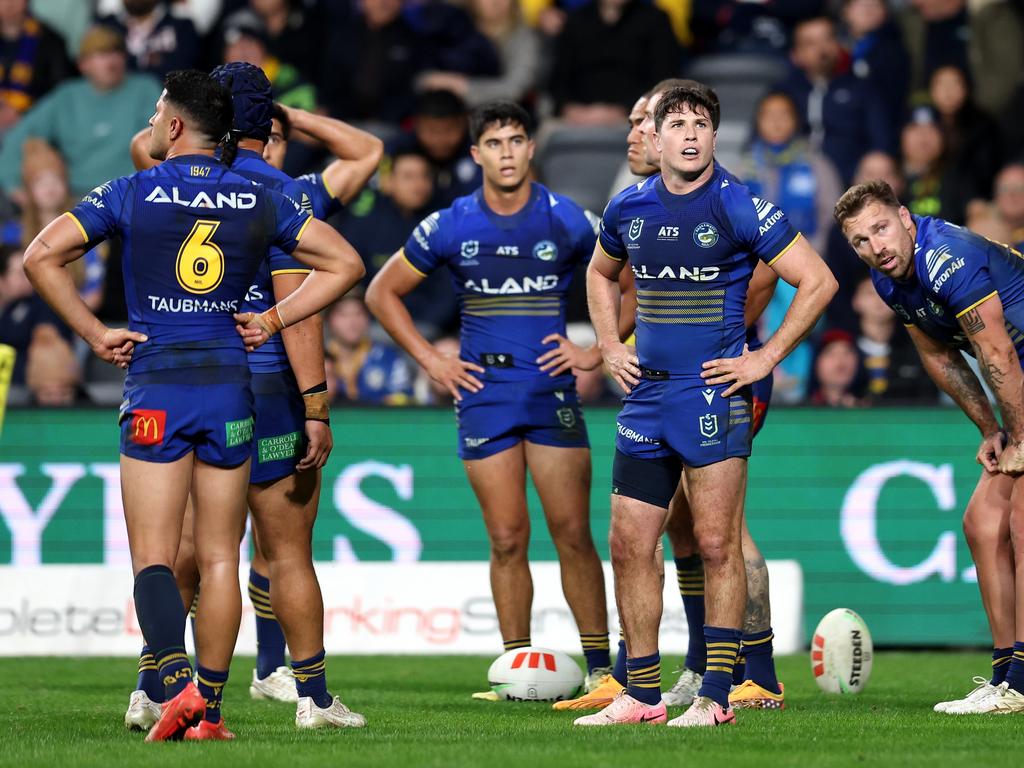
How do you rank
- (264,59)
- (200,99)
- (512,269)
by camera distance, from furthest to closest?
(264,59) < (512,269) < (200,99)

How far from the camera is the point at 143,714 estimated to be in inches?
307

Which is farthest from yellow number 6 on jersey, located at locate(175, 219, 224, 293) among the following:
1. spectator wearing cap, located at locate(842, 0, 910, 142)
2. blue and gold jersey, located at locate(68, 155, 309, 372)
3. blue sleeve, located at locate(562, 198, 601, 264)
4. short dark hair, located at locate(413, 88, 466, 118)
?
spectator wearing cap, located at locate(842, 0, 910, 142)

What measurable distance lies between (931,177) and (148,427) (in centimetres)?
1058

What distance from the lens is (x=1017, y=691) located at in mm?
8555

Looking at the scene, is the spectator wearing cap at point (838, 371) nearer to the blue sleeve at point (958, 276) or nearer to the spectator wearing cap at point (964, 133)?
the spectator wearing cap at point (964, 133)

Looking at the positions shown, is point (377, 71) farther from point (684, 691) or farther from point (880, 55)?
point (684, 691)

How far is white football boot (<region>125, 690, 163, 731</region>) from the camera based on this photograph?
780 cm

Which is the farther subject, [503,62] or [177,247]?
[503,62]

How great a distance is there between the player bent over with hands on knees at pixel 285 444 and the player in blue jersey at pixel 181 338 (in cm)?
49

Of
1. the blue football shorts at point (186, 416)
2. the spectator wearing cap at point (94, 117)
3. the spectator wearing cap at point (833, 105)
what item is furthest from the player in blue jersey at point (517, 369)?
the spectator wearing cap at point (94, 117)

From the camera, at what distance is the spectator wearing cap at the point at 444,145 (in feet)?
53.8

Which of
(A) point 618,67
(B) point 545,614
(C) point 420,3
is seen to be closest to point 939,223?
(B) point 545,614

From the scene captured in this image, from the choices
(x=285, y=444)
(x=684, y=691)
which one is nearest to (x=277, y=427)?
(x=285, y=444)

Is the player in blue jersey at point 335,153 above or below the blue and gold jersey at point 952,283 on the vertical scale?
above
